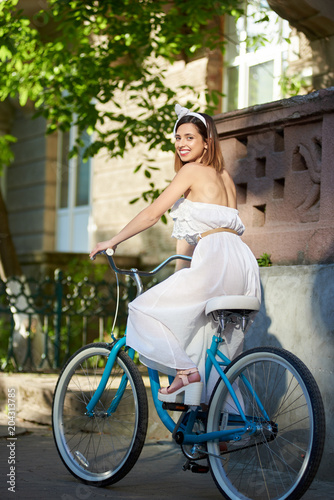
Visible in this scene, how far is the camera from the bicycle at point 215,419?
3.40 m

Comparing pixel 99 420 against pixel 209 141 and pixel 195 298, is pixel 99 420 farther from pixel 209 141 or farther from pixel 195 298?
pixel 209 141

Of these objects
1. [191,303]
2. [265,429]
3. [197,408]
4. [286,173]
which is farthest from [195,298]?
[286,173]

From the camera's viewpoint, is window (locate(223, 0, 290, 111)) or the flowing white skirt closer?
the flowing white skirt

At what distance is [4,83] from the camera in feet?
28.7

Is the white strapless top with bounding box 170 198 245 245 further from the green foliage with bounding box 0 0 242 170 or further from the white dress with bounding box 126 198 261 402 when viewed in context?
the green foliage with bounding box 0 0 242 170

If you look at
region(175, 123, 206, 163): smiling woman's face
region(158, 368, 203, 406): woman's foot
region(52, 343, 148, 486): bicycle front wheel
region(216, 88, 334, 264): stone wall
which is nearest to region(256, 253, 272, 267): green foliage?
region(216, 88, 334, 264): stone wall

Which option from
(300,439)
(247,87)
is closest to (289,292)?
(300,439)

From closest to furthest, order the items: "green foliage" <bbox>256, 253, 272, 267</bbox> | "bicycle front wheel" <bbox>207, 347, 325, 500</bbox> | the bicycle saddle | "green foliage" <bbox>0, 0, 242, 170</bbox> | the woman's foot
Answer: "bicycle front wheel" <bbox>207, 347, 325, 500</bbox> → the bicycle saddle → the woman's foot → "green foliage" <bbox>256, 253, 272, 267</bbox> → "green foliage" <bbox>0, 0, 242, 170</bbox>

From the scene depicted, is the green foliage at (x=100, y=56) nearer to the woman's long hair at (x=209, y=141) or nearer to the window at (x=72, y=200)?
the woman's long hair at (x=209, y=141)

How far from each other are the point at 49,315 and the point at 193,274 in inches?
211

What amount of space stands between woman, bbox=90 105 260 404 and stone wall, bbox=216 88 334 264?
902mm

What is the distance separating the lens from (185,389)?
3.70m

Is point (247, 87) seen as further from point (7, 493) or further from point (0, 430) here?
point (7, 493)

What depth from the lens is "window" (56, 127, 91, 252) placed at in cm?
1454
